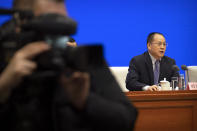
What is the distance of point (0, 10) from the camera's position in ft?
2.13

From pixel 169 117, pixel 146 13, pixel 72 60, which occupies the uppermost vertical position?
pixel 146 13

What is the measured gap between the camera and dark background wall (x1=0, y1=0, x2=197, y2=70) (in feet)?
15.8

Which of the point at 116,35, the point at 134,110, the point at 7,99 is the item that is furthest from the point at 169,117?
the point at 116,35

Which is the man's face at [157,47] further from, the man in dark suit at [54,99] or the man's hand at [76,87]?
the man's hand at [76,87]

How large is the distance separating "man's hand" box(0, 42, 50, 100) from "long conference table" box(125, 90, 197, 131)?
172cm

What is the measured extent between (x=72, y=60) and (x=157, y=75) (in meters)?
3.15

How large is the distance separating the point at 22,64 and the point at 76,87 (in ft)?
0.40

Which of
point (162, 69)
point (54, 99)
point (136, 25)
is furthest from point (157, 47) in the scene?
point (54, 99)

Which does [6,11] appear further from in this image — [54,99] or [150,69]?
[150,69]

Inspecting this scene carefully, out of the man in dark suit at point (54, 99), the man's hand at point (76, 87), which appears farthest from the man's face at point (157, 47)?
the man's hand at point (76, 87)

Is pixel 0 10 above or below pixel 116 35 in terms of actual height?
below

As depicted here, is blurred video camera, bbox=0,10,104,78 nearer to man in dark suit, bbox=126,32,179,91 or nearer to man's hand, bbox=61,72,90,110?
man's hand, bbox=61,72,90,110

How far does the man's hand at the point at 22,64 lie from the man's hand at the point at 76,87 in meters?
0.07

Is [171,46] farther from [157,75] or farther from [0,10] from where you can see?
[0,10]
